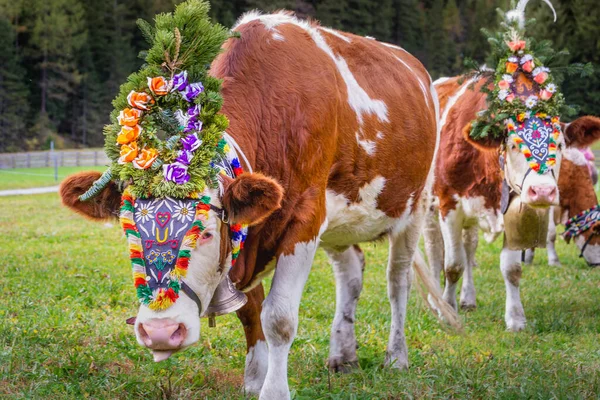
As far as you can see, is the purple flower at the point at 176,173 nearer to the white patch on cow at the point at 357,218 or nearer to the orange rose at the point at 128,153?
the orange rose at the point at 128,153

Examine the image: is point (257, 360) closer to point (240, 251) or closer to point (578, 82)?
point (240, 251)

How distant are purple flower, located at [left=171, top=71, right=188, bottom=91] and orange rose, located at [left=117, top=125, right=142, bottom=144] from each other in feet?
0.92

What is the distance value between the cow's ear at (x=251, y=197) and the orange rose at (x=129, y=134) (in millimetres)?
511

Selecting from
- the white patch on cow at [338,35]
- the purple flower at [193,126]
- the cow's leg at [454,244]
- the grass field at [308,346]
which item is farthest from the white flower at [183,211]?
the cow's leg at [454,244]

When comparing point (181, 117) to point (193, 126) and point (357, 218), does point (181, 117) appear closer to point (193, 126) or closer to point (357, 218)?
point (193, 126)

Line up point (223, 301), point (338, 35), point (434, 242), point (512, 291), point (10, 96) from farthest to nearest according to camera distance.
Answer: point (10, 96), point (434, 242), point (512, 291), point (338, 35), point (223, 301)

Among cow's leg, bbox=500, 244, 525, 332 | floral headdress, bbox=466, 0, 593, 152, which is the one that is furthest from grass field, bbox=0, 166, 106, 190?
floral headdress, bbox=466, 0, 593, 152

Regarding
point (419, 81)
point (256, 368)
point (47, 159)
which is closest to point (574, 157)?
point (419, 81)

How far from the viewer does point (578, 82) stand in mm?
48062

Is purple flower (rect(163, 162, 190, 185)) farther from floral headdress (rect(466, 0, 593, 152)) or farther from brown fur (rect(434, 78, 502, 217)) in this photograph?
brown fur (rect(434, 78, 502, 217))

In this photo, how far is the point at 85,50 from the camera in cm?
5247

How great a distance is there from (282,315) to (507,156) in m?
3.45

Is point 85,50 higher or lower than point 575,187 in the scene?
lower

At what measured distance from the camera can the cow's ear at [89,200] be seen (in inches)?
147
